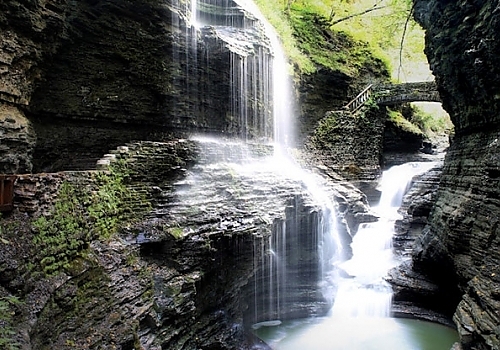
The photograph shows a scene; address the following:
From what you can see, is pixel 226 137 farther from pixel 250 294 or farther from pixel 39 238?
pixel 39 238

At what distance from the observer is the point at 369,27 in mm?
21562

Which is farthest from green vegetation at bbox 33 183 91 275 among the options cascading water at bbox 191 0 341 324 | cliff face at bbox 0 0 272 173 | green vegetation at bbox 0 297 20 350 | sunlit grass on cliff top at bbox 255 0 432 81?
sunlit grass on cliff top at bbox 255 0 432 81

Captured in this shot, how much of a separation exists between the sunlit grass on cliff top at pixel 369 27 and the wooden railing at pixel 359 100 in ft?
5.51

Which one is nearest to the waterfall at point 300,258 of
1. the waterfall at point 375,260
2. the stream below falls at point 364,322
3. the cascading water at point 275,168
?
the cascading water at point 275,168

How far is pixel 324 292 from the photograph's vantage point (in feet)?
34.7

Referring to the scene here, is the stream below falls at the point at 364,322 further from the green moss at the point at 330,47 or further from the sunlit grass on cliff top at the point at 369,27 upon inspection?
the green moss at the point at 330,47

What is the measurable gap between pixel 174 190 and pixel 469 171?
7.51 m

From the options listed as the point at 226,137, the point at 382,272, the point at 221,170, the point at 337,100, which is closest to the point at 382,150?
the point at 337,100

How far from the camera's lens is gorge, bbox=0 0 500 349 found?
5395 mm

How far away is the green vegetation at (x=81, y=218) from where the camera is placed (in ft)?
17.0

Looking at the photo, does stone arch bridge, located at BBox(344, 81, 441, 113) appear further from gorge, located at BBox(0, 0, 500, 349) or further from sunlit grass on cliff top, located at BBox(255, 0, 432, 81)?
gorge, located at BBox(0, 0, 500, 349)

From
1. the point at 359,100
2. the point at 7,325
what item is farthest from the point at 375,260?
the point at 7,325

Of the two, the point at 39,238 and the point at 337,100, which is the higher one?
the point at 337,100

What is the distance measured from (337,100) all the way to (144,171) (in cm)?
1338
